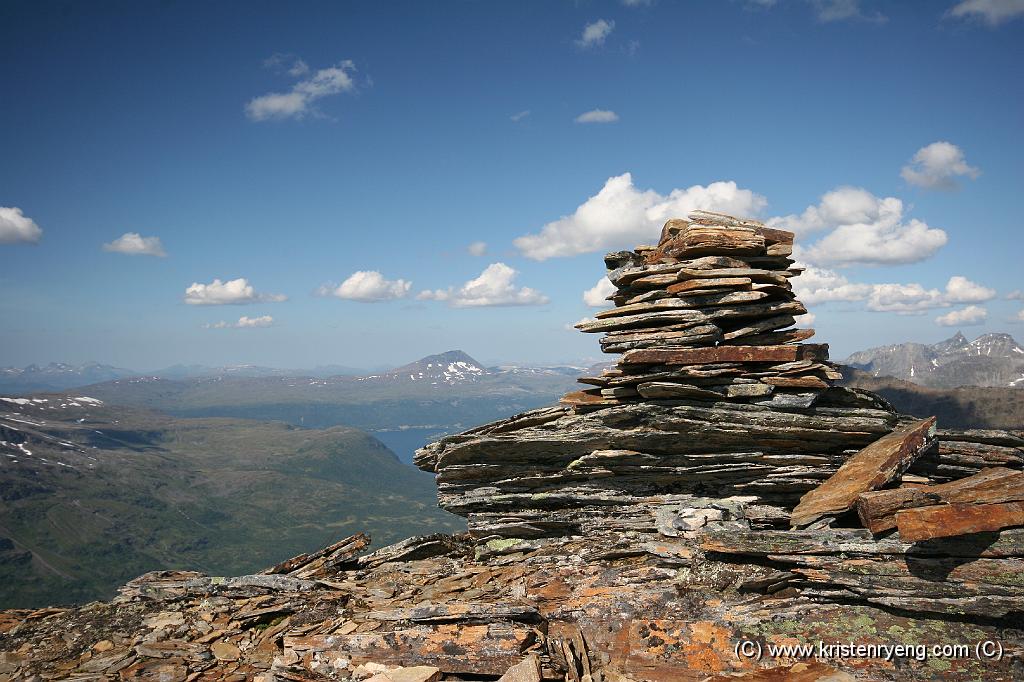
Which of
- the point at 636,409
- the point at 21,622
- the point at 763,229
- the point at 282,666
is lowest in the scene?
the point at 21,622

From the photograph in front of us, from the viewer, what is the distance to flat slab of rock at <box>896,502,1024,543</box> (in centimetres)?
1371

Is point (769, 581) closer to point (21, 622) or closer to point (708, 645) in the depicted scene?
point (708, 645)

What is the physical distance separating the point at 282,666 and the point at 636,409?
1483cm

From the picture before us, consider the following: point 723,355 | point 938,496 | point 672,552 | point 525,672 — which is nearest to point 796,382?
point 723,355

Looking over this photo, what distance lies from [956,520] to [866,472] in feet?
13.2

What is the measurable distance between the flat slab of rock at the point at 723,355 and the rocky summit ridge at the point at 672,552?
9cm

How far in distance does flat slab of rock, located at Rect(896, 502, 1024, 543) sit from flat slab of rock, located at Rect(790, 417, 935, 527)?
2370mm

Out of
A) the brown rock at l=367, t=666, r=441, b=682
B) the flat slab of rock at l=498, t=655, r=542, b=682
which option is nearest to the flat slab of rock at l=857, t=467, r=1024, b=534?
the flat slab of rock at l=498, t=655, r=542, b=682

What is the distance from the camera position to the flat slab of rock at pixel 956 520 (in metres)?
13.7

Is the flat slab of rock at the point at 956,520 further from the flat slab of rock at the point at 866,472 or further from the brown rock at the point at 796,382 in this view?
the brown rock at the point at 796,382

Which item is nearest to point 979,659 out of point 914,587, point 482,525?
point 914,587

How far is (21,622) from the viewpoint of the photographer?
19578mm

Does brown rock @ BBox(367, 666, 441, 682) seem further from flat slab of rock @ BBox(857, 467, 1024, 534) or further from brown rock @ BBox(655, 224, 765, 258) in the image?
brown rock @ BBox(655, 224, 765, 258)

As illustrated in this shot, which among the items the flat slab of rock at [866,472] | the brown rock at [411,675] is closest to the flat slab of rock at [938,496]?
the flat slab of rock at [866,472]
